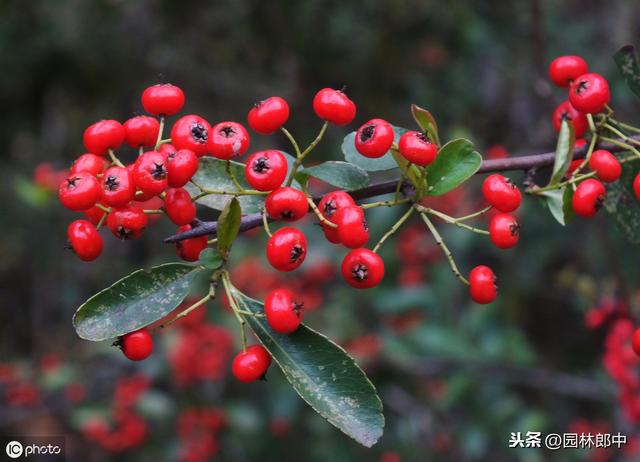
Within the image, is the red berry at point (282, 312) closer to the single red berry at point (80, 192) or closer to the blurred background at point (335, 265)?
the single red berry at point (80, 192)

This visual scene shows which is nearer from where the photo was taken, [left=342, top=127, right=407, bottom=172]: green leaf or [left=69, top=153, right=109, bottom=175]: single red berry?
[left=69, top=153, right=109, bottom=175]: single red berry

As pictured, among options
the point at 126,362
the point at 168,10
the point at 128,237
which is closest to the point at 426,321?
the point at 126,362

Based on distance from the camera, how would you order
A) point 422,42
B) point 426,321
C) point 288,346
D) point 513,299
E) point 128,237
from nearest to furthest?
point 128,237 < point 288,346 < point 426,321 < point 513,299 < point 422,42

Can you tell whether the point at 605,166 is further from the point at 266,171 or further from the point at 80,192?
the point at 80,192

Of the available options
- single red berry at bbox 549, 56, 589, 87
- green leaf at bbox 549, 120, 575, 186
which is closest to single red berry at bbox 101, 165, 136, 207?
green leaf at bbox 549, 120, 575, 186

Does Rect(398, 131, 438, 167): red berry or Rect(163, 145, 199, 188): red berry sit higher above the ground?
Rect(398, 131, 438, 167): red berry

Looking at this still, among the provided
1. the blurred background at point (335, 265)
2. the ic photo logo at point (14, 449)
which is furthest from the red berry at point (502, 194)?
the ic photo logo at point (14, 449)

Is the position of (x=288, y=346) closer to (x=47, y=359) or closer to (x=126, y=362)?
(x=126, y=362)

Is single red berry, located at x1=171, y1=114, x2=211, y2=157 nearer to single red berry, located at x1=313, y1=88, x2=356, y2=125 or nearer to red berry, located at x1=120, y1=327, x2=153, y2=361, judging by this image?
single red berry, located at x1=313, y1=88, x2=356, y2=125
